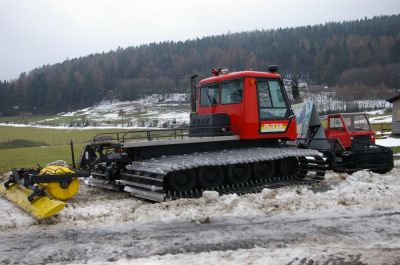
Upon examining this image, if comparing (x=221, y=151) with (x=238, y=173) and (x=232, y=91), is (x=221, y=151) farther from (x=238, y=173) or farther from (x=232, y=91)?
(x=232, y=91)

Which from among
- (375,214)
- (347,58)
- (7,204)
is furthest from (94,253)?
(347,58)

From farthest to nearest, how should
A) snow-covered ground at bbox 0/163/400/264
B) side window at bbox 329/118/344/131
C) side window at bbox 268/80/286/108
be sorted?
side window at bbox 329/118/344/131 < side window at bbox 268/80/286/108 < snow-covered ground at bbox 0/163/400/264

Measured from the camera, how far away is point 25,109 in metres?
129

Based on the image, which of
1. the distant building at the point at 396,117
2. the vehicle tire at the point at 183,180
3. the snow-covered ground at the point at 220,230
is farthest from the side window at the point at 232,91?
the distant building at the point at 396,117

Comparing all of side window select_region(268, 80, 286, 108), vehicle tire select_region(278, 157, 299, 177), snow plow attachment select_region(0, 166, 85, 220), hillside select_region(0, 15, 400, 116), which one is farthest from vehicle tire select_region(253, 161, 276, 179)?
hillside select_region(0, 15, 400, 116)

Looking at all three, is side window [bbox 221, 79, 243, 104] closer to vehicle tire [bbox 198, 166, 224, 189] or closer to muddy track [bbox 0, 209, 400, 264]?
vehicle tire [bbox 198, 166, 224, 189]

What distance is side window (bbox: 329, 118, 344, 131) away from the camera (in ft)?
55.6

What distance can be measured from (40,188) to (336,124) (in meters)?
11.9

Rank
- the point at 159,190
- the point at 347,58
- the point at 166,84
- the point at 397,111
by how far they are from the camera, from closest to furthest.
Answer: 1. the point at 159,190
2. the point at 397,111
3. the point at 347,58
4. the point at 166,84

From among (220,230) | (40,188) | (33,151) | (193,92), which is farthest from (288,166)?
(33,151)

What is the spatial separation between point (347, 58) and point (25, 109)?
305 ft

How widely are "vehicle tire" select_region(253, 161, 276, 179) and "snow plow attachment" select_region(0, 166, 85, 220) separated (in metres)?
4.42

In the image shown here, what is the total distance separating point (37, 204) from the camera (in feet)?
27.2

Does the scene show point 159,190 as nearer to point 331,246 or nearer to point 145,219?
point 145,219
